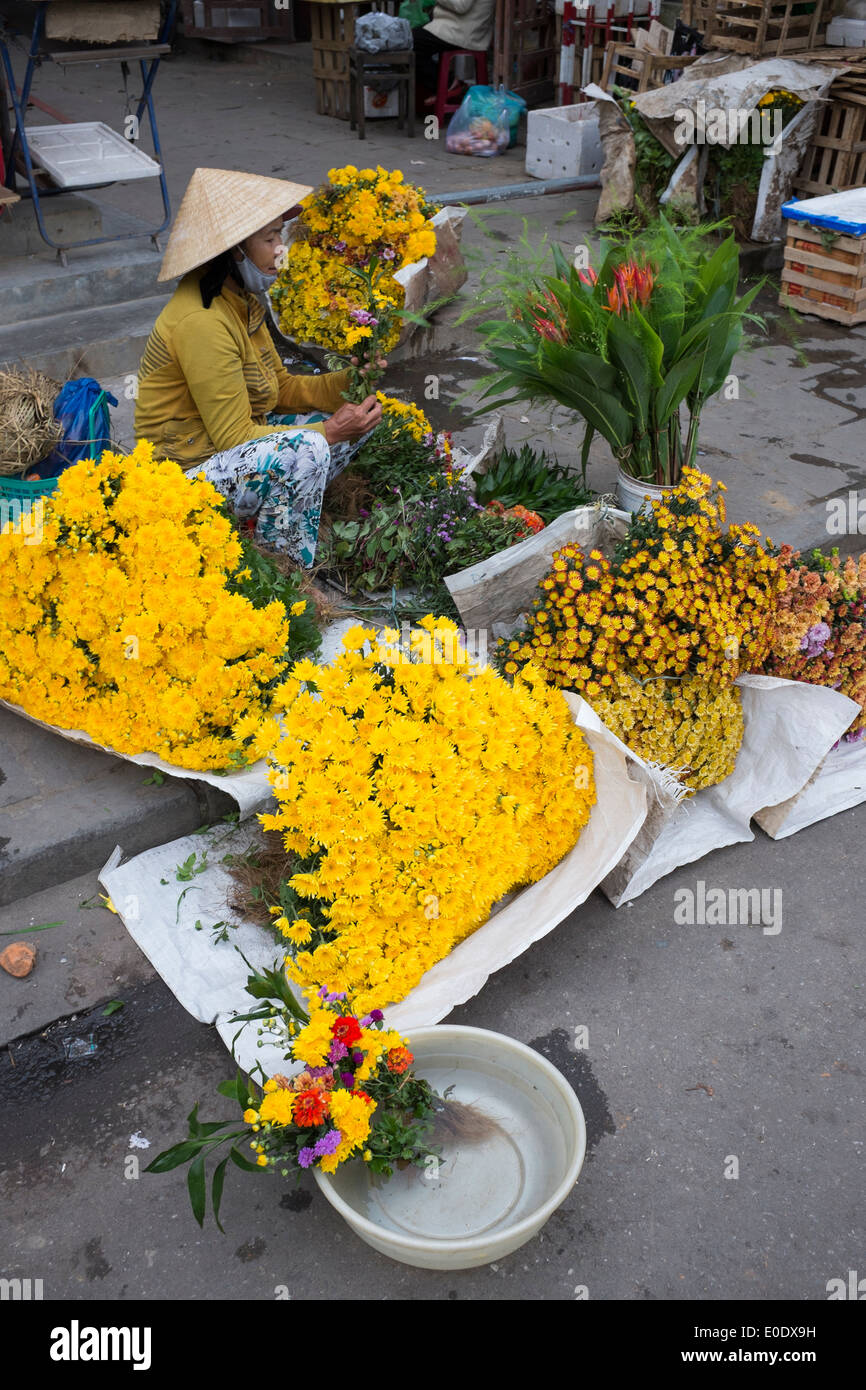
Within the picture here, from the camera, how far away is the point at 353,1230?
199 centimetres

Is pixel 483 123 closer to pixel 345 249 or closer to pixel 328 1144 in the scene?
pixel 345 249

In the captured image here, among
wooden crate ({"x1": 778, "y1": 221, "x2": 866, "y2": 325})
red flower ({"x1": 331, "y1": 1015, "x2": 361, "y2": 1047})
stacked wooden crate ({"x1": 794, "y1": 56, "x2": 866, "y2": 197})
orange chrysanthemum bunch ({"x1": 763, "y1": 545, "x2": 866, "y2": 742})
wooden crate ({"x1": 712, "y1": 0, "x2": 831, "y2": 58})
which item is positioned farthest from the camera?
wooden crate ({"x1": 712, "y1": 0, "x2": 831, "y2": 58})

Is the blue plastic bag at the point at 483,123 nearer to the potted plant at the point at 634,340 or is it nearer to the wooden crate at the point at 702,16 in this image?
the wooden crate at the point at 702,16

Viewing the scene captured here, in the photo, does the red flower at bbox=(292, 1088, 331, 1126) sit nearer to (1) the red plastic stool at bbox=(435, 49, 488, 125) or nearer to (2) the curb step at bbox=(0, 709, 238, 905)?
(2) the curb step at bbox=(0, 709, 238, 905)

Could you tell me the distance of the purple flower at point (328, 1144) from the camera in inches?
70.9

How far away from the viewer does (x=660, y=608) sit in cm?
269

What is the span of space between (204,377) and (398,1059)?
6.22 ft

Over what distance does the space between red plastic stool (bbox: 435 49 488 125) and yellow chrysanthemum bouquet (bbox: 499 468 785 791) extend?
7.39m

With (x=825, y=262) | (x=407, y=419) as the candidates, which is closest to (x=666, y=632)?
(x=407, y=419)

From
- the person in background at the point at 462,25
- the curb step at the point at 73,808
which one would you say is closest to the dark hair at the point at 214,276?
the curb step at the point at 73,808

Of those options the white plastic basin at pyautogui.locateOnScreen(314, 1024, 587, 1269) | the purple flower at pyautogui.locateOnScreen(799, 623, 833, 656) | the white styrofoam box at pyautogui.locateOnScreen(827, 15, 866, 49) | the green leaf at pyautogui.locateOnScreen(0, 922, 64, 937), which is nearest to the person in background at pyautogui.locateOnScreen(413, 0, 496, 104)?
the white styrofoam box at pyautogui.locateOnScreen(827, 15, 866, 49)

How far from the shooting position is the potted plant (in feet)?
9.94

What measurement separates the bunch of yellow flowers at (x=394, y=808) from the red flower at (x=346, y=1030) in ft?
0.66

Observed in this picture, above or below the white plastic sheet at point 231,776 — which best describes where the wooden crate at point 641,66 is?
above
